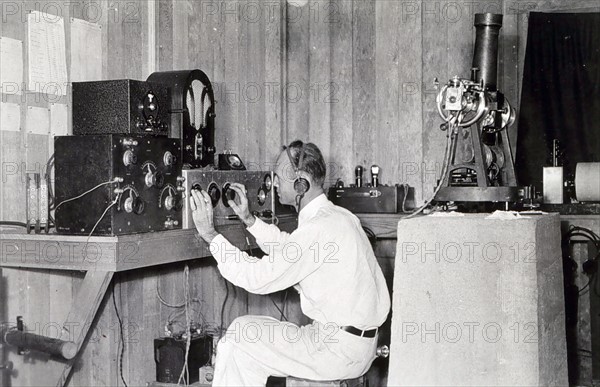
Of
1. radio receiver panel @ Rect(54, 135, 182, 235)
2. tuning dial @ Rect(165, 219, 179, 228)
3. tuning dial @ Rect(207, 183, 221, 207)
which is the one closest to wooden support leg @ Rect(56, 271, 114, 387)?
radio receiver panel @ Rect(54, 135, 182, 235)

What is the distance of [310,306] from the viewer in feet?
10.9

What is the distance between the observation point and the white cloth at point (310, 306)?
3.15 meters

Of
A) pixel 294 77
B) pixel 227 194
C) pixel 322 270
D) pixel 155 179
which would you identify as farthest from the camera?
pixel 294 77

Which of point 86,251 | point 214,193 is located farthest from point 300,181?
point 86,251

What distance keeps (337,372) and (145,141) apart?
126 centimetres

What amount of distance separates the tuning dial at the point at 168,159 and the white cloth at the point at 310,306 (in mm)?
389

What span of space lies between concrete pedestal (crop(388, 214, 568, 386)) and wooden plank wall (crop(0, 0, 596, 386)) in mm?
1710

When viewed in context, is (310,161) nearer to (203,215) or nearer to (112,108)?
(203,215)

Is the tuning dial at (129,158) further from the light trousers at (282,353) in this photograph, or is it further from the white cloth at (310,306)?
the light trousers at (282,353)

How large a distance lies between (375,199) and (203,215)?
1646mm

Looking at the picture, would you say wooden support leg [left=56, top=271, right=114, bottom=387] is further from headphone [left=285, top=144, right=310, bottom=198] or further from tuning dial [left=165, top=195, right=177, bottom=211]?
headphone [left=285, top=144, right=310, bottom=198]

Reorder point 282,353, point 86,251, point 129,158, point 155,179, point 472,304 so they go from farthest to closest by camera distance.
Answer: point 282,353, point 155,179, point 129,158, point 86,251, point 472,304

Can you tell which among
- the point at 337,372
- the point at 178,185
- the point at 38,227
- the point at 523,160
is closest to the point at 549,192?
the point at 523,160

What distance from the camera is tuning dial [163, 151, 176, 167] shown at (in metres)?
3.14
